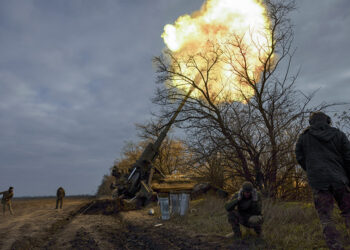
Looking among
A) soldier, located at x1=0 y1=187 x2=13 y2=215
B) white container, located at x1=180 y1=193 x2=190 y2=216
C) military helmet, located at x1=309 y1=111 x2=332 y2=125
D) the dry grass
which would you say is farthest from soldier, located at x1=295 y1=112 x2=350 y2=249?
soldier, located at x1=0 y1=187 x2=13 y2=215

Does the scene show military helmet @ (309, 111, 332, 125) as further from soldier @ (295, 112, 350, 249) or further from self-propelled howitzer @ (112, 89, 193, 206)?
self-propelled howitzer @ (112, 89, 193, 206)

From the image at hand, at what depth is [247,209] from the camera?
6500 millimetres

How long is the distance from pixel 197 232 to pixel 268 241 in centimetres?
250

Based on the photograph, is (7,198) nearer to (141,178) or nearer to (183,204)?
(141,178)

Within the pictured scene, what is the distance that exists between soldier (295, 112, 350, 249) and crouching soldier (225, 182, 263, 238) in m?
1.63

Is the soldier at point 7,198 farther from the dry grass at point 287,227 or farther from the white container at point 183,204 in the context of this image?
the dry grass at point 287,227

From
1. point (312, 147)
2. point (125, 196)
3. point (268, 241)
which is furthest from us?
point (125, 196)

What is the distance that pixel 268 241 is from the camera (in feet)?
19.7

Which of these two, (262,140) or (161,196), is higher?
(262,140)

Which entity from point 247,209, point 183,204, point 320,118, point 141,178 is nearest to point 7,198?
point 141,178

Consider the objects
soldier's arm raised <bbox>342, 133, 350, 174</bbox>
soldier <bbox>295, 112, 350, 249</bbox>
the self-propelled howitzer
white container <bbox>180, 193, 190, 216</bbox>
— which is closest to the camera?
soldier <bbox>295, 112, 350, 249</bbox>

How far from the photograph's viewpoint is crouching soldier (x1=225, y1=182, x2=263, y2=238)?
6.28 m

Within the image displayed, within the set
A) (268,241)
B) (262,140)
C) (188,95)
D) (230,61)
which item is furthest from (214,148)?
(268,241)

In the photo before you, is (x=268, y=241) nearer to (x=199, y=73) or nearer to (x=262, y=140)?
(x=262, y=140)
